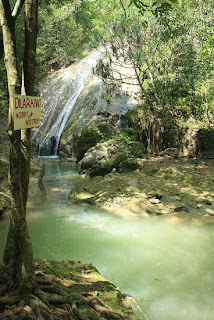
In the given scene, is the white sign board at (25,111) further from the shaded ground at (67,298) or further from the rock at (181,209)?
the rock at (181,209)

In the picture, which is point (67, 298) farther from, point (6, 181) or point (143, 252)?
point (6, 181)

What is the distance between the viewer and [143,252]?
16.4 feet

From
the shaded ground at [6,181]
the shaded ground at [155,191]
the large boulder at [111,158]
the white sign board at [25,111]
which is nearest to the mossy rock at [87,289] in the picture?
the white sign board at [25,111]

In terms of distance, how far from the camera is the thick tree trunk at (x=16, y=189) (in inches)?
105

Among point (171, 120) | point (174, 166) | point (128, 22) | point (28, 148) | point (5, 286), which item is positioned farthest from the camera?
point (171, 120)

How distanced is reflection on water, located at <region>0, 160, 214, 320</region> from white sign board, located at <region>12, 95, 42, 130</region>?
2493mm

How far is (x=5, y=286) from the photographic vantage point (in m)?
2.68

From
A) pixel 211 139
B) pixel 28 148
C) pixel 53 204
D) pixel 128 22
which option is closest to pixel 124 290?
pixel 28 148

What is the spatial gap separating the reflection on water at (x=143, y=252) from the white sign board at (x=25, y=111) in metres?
2.49

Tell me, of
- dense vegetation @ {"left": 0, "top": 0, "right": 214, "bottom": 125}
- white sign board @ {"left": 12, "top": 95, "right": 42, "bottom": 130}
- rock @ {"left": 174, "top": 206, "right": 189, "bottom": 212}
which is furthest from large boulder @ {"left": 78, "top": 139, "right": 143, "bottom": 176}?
white sign board @ {"left": 12, "top": 95, "right": 42, "bottom": 130}

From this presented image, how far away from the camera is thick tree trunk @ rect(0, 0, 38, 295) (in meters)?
2.66

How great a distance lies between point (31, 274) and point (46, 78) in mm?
22911

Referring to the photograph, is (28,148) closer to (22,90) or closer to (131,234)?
(22,90)

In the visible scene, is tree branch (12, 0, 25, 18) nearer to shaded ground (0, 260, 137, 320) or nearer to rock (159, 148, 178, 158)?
shaded ground (0, 260, 137, 320)
